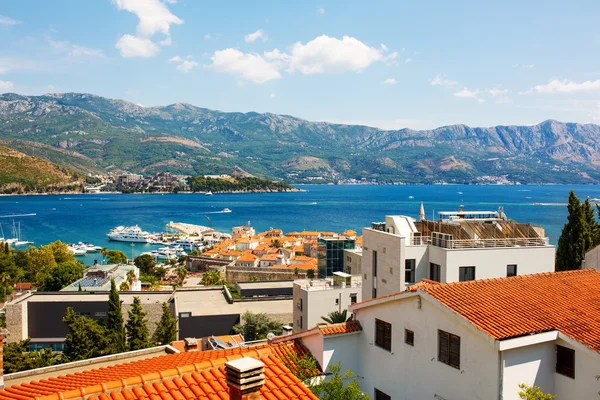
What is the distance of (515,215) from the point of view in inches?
4624

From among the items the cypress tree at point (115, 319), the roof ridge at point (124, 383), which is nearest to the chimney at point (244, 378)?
the roof ridge at point (124, 383)

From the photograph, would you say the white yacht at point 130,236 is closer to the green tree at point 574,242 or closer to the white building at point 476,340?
the green tree at point 574,242

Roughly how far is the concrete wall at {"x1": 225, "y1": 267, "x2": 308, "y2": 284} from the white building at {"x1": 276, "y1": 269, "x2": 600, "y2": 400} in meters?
41.7

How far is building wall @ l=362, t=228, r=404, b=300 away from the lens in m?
15.4

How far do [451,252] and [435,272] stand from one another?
3.66 ft

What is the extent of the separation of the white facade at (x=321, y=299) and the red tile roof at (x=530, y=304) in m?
16.1

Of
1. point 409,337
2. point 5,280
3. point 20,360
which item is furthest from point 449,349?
point 5,280

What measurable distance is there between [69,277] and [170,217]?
88968 mm

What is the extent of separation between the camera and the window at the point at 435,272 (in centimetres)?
1487

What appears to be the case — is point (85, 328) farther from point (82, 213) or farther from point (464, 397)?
point (82, 213)

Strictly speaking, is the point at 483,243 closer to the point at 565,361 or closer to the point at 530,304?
the point at 530,304

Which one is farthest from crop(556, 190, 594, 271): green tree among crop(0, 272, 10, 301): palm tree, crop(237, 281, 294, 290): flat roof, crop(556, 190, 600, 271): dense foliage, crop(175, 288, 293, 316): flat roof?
crop(0, 272, 10, 301): palm tree

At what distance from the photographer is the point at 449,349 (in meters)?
6.73

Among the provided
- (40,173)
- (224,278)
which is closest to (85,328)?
(224,278)
